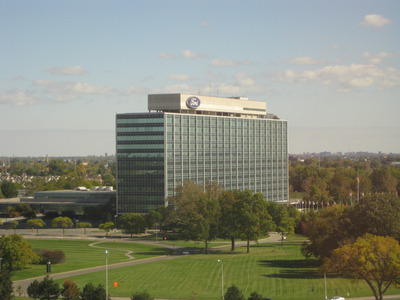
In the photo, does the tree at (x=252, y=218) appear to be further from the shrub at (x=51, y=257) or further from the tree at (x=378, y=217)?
the shrub at (x=51, y=257)

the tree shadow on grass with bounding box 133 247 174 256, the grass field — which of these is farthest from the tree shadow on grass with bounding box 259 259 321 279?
the tree shadow on grass with bounding box 133 247 174 256

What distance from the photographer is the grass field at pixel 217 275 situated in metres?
104

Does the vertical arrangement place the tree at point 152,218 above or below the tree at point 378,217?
below

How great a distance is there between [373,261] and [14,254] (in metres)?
64.6

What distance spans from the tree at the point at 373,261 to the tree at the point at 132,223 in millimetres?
92774

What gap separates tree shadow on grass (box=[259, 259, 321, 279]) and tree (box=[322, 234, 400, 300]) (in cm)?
2096

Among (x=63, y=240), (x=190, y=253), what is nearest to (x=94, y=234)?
(x=63, y=240)

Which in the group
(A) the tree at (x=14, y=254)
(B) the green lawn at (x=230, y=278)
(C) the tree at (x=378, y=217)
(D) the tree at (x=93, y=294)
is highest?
(C) the tree at (x=378, y=217)

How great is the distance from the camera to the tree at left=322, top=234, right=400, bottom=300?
308ft

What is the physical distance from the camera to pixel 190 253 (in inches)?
6058

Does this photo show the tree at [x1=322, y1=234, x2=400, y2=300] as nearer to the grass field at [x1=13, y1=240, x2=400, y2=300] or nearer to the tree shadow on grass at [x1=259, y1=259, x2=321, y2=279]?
the grass field at [x1=13, y1=240, x2=400, y2=300]

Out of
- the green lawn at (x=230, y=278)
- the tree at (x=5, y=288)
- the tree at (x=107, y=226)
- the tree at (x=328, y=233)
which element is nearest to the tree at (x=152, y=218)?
the tree at (x=107, y=226)

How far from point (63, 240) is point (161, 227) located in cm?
3039

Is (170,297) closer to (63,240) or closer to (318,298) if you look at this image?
(318,298)
